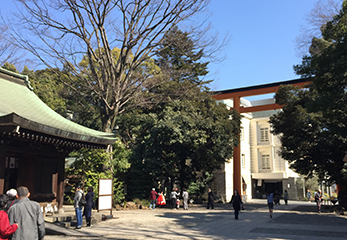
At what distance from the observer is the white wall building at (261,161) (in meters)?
→ 41.8

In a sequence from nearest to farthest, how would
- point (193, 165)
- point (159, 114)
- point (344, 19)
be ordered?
point (344, 19) < point (159, 114) < point (193, 165)

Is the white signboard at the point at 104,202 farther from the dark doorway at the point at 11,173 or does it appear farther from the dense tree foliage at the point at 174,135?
the dense tree foliage at the point at 174,135

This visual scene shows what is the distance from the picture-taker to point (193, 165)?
27891 millimetres

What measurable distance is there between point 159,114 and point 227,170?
44.3 feet

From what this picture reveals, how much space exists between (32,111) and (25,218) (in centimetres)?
1013

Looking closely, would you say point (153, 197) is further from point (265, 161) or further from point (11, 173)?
point (265, 161)

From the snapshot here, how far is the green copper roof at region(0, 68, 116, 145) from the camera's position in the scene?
12539 millimetres

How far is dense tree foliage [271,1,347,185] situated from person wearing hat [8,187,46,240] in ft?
38.8

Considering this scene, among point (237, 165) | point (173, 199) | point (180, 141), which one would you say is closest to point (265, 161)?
point (237, 165)

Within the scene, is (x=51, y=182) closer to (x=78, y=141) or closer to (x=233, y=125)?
(x=78, y=141)

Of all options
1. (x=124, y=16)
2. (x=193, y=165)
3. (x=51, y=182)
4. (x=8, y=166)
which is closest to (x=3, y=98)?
(x=8, y=166)

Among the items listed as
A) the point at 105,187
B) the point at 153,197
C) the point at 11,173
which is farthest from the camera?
the point at 153,197

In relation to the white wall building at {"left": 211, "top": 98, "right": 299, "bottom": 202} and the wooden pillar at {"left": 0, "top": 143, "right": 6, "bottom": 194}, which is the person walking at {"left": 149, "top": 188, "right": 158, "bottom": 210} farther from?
the white wall building at {"left": 211, "top": 98, "right": 299, "bottom": 202}

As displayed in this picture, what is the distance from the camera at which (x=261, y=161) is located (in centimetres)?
4438
